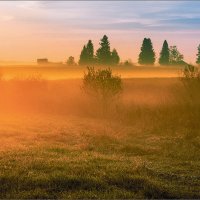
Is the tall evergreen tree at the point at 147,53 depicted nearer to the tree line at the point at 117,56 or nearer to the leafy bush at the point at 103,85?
the tree line at the point at 117,56

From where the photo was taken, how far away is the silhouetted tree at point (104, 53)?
142m

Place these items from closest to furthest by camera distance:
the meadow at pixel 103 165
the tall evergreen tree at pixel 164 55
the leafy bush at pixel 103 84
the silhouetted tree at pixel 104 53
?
the meadow at pixel 103 165 < the leafy bush at pixel 103 84 < the silhouetted tree at pixel 104 53 < the tall evergreen tree at pixel 164 55

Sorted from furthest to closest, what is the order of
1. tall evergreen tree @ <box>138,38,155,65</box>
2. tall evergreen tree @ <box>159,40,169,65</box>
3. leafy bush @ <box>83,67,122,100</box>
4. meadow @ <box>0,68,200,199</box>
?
tall evergreen tree @ <box>159,40,169,65</box>
tall evergreen tree @ <box>138,38,155,65</box>
leafy bush @ <box>83,67,122,100</box>
meadow @ <box>0,68,200,199</box>

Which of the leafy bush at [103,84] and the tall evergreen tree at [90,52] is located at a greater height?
the tall evergreen tree at [90,52]

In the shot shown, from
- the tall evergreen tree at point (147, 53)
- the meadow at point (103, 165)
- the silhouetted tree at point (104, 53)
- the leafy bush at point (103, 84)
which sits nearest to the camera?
the meadow at point (103, 165)

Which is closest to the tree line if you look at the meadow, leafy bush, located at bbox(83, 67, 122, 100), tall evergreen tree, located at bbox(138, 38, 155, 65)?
tall evergreen tree, located at bbox(138, 38, 155, 65)

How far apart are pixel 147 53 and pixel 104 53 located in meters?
27.6

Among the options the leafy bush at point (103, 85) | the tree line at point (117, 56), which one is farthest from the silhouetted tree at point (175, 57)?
the leafy bush at point (103, 85)

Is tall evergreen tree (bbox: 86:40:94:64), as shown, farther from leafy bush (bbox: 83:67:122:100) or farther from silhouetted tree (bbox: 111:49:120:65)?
leafy bush (bbox: 83:67:122:100)

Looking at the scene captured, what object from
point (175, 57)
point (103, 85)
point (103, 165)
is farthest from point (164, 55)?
point (103, 165)

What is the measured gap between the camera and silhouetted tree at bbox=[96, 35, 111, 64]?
14162 centimetres

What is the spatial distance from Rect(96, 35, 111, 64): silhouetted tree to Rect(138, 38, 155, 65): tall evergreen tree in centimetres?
2258

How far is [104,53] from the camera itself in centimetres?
14212

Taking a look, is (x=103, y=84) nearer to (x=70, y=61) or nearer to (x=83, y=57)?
(x=83, y=57)
